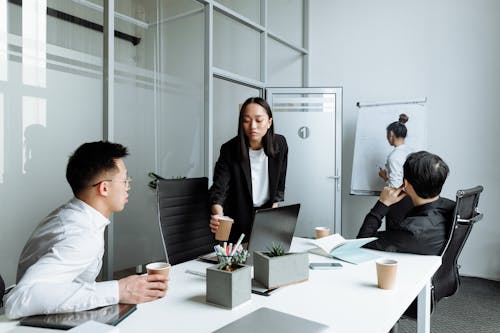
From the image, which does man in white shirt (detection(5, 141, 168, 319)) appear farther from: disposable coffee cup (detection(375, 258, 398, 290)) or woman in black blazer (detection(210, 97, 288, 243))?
woman in black blazer (detection(210, 97, 288, 243))

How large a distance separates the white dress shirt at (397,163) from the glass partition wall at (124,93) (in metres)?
1.60

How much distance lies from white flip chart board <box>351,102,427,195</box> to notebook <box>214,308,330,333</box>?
3367 mm

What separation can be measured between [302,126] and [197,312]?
364 centimetres

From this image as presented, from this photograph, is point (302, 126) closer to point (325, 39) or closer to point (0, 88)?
point (325, 39)

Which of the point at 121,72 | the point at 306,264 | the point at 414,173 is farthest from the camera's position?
the point at 121,72

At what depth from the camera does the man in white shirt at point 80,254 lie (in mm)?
1065

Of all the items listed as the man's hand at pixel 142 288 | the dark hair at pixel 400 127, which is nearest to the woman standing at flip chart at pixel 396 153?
the dark hair at pixel 400 127

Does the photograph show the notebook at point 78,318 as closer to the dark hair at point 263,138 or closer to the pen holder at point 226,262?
the pen holder at point 226,262

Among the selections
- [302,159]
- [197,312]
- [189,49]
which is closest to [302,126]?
[302,159]

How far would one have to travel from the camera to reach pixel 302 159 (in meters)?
4.59

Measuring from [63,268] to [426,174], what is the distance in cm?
151

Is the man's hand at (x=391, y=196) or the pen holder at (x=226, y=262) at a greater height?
the man's hand at (x=391, y=196)

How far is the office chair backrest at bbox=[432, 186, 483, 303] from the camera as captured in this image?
5.99 feet

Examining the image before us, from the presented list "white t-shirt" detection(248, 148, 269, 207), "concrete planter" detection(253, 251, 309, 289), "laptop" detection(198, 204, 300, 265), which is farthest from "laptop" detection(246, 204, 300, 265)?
"white t-shirt" detection(248, 148, 269, 207)
